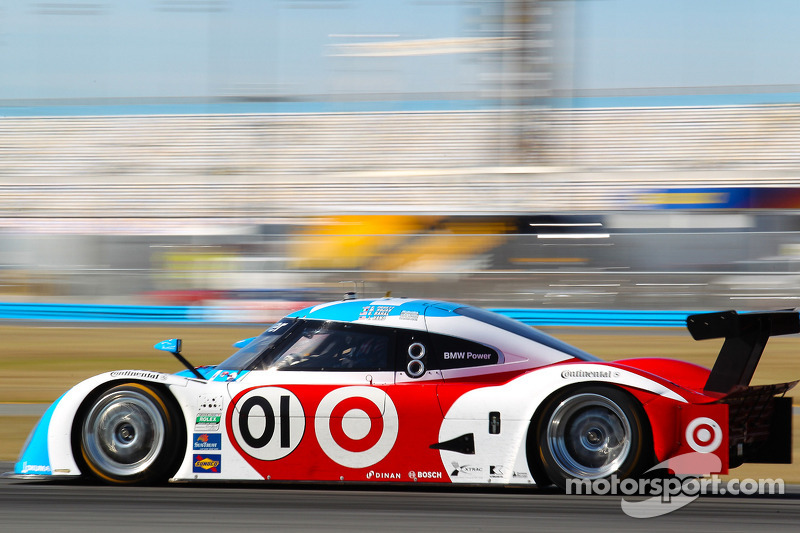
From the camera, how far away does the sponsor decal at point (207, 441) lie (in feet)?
16.0

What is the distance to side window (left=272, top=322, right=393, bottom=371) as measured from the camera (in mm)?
4980

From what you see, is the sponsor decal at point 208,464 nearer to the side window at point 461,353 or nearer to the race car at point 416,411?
the race car at point 416,411

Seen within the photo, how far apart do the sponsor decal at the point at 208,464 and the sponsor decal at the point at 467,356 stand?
4.35ft

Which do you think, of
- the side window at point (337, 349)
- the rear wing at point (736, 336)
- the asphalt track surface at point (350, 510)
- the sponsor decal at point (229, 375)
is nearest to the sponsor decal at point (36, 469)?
the asphalt track surface at point (350, 510)

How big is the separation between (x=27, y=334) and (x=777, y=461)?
555 inches

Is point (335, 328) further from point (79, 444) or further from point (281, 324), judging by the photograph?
point (79, 444)

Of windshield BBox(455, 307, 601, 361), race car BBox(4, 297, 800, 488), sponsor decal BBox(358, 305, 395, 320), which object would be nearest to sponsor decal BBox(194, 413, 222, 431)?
race car BBox(4, 297, 800, 488)

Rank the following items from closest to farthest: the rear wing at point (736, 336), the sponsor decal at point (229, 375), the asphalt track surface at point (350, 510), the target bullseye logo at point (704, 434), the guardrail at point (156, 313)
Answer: the asphalt track surface at point (350, 510)
the target bullseye logo at point (704, 434)
the rear wing at point (736, 336)
the sponsor decal at point (229, 375)
the guardrail at point (156, 313)

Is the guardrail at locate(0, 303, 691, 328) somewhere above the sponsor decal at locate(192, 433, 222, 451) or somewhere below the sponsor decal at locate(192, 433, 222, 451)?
below

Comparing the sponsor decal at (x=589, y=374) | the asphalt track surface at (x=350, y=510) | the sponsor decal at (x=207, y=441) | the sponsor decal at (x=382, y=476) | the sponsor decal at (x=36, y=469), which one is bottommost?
the asphalt track surface at (x=350, y=510)

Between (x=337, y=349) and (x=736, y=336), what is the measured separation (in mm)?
2136

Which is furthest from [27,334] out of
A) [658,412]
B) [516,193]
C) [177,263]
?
[658,412]

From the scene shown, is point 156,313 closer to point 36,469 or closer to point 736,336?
point 36,469

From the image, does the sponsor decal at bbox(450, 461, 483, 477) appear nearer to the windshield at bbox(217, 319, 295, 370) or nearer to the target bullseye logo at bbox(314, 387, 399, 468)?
the target bullseye logo at bbox(314, 387, 399, 468)
